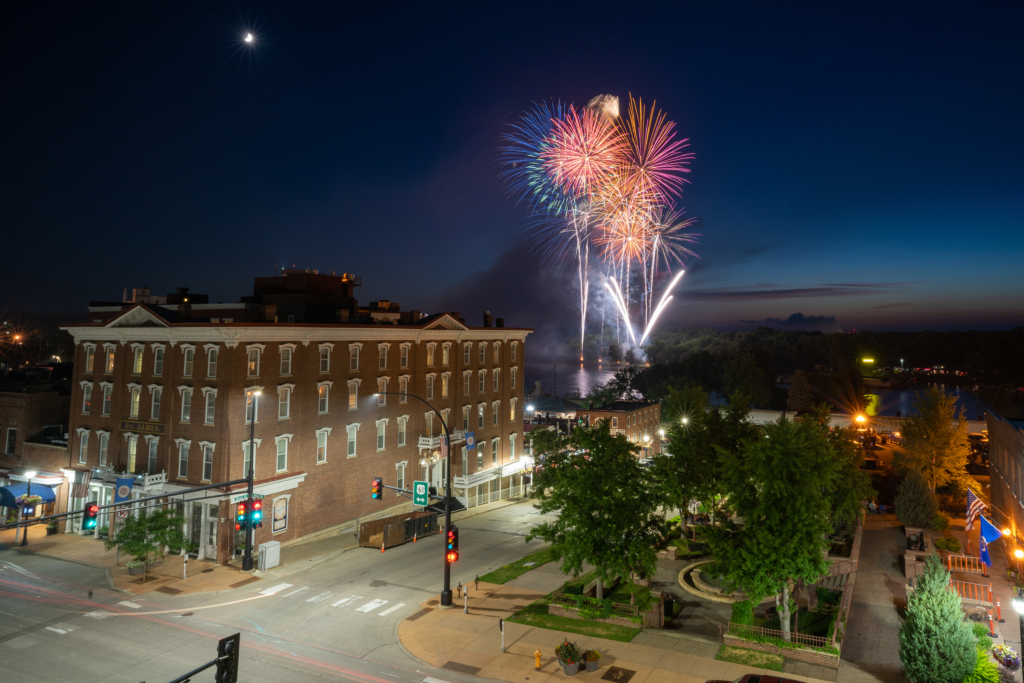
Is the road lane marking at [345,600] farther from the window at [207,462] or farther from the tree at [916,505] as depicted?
the tree at [916,505]

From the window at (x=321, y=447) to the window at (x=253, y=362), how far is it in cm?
574

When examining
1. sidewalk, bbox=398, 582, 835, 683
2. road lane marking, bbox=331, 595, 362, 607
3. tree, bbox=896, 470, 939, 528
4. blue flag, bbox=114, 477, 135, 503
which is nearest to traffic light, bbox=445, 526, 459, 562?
sidewalk, bbox=398, 582, 835, 683

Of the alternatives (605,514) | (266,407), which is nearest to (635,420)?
(266,407)

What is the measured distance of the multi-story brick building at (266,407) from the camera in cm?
3453

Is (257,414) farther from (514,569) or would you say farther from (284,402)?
(514,569)

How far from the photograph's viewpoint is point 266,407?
35625 millimetres

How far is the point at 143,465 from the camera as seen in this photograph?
120 feet

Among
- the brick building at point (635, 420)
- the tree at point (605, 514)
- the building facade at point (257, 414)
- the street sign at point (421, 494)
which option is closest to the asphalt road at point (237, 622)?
the street sign at point (421, 494)

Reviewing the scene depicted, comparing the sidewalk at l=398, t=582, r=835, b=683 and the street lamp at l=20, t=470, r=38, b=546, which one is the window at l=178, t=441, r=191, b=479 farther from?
the sidewalk at l=398, t=582, r=835, b=683

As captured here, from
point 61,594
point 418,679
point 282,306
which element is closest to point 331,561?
point 61,594

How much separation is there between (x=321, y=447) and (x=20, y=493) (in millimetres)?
18408

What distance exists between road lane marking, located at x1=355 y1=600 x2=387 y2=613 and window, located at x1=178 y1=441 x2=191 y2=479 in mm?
15440

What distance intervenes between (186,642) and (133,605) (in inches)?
239

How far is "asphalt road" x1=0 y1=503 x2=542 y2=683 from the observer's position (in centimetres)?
2031
